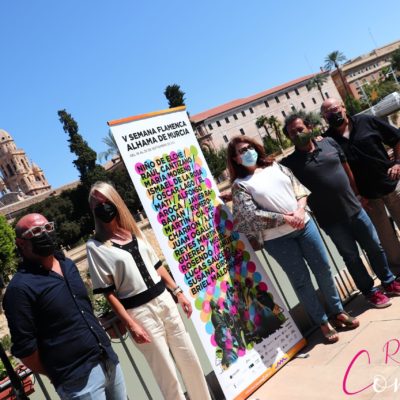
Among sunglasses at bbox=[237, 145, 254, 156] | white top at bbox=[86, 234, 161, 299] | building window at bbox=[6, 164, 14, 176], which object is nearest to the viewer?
white top at bbox=[86, 234, 161, 299]

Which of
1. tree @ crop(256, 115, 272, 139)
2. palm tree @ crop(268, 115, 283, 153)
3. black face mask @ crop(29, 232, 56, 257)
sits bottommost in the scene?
black face mask @ crop(29, 232, 56, 257)

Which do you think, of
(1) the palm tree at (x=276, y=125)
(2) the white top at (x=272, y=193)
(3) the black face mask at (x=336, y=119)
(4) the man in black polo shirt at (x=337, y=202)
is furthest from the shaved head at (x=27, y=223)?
(1) the palm tree at (x=276, y=125)

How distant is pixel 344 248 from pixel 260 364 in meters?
1.28

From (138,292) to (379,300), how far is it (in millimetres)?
2211

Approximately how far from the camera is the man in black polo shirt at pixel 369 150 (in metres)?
3.88

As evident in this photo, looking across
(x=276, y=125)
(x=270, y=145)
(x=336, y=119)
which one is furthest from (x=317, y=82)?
(x=336, y=119)

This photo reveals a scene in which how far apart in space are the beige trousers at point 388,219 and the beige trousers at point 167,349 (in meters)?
2.29

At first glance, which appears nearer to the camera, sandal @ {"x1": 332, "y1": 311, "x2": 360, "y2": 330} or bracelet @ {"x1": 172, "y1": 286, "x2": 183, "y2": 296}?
bracelet @ {"x1": 172, "y1": 286, "x2": 183, "y2": 296}

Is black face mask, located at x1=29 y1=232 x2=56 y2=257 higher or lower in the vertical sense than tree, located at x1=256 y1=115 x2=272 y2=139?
lower

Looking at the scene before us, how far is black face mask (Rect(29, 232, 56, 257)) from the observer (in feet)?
8.04

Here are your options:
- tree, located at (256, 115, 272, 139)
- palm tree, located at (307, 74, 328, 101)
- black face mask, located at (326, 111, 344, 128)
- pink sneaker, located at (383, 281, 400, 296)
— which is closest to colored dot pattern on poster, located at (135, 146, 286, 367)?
pink sneaker, located at (383, 281, 400, 296)

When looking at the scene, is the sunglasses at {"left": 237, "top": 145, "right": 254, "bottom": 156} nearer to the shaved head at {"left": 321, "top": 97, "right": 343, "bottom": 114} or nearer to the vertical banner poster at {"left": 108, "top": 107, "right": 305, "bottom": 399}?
the vertical banner poster at {"left": 108, "top": 107, "right": 305, "bottom": 399}

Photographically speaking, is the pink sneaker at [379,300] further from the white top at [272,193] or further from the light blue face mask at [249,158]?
the light blue face mask at [249,158]

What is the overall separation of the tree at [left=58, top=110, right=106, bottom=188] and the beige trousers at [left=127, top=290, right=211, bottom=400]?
4094 centimetres
